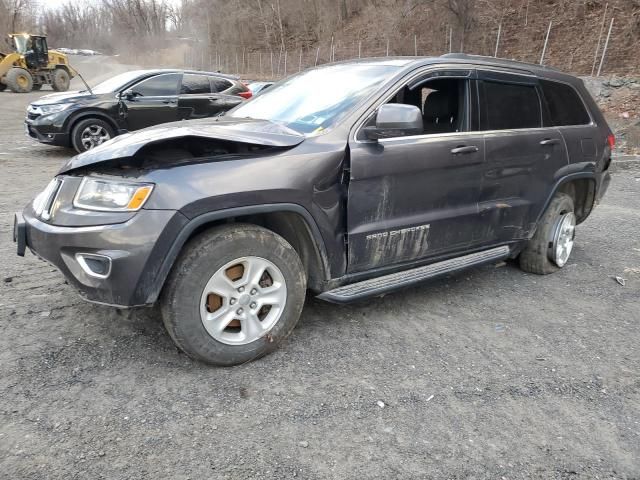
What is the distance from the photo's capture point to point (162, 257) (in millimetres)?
2533

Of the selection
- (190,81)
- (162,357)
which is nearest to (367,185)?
(162,357)

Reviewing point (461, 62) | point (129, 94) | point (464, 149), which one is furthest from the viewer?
point (129, 94)

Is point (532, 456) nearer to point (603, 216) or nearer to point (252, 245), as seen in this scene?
point (252, 245)

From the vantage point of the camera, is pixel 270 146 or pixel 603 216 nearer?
pixel 270 146

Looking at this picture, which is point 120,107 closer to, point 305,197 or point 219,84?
point 219,84

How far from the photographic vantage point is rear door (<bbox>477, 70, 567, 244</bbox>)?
3.79 metres

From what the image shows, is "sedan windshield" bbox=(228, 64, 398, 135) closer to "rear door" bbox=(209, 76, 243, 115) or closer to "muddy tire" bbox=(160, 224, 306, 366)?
"muddy tire" bbox=(160, 224, 306, 366)

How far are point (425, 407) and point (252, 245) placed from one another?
1257 mm

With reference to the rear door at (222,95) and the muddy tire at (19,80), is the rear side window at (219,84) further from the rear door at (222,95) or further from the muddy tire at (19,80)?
the muddy tire at (19,80)

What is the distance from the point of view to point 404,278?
340 centimetres

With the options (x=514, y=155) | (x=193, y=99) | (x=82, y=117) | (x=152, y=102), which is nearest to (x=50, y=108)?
(x=82, y=117)

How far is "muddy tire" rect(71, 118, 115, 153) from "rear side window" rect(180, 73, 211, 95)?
1.59 meters

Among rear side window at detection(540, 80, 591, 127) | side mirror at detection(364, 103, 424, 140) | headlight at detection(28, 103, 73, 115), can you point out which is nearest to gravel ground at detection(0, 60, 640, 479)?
side mirror at detection(364, 103, 424, 140)

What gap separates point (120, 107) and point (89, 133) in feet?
2.39
